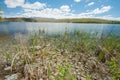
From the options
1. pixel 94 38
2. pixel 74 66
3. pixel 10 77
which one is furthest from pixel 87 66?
pixel 94 38

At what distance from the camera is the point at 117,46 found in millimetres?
7965

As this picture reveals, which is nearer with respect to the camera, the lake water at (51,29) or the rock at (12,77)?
the rock at (12,77)

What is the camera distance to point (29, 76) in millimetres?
4242

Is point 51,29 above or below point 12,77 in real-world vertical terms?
below

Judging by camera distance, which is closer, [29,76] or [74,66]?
[29,76]

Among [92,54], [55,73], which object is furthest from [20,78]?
[92,54]

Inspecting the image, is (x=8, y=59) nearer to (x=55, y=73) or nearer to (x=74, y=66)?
(x=55, y=73)

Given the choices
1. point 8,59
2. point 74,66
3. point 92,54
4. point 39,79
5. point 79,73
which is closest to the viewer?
point 39,79

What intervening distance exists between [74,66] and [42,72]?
1.75 meters

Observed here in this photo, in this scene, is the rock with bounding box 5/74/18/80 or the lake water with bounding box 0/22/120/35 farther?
the lake water with bounding box 0/22/120/35

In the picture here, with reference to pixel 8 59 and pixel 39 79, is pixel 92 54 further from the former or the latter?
pixel 8 59

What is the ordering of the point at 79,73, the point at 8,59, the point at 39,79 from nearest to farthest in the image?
the point at 39,79, the point at 79,73, the point at 8,59

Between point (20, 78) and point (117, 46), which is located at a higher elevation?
point (117, 46)

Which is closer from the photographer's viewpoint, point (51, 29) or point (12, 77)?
point (12, 77)
